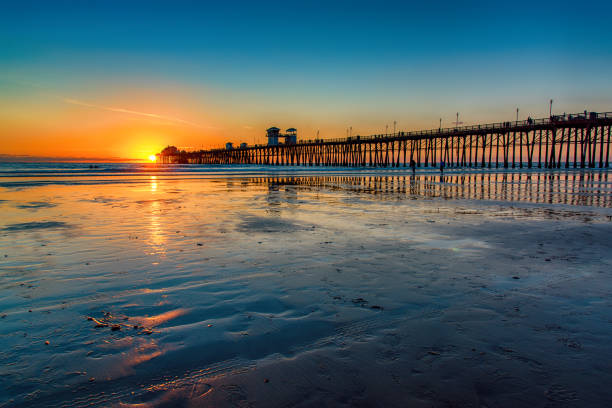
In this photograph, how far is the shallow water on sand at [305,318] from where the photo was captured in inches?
90.2

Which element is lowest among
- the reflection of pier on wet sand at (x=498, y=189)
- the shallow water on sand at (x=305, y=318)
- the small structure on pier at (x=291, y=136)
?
the shallow water on sand at (x=305, y=318)

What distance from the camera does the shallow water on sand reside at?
2.29 metres

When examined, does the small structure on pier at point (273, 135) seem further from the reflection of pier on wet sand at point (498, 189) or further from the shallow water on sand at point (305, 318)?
the shallow water on sand at point (305, 318)

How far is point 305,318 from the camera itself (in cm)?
331

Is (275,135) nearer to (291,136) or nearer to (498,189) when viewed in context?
(291,136)

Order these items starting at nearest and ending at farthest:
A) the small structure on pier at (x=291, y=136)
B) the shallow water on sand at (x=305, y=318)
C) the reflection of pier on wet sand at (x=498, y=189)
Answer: the shallow water on sand at (x=305, y=318), the reflection of pier on wet sand at (x=498, y=189), the small structure on pier at (x=291, y=136)

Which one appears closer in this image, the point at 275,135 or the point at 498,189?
the point at 498,189

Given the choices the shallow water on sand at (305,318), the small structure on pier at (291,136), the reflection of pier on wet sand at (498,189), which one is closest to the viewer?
the shallow water on sand at (305,318)

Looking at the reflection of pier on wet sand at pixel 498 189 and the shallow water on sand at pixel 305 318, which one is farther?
the reflection of pier on wet sand at pixel 498 189

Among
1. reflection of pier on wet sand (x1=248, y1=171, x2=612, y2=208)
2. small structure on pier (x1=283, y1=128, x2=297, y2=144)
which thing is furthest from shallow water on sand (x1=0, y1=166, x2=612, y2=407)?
small structure on pier (x1=283, y1=128, x2=297, y2=144)

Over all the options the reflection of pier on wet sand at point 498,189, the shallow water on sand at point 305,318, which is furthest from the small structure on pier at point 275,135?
the shallow water on sand at point 305,318

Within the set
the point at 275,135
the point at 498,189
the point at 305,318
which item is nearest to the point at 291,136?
the point at 275,135

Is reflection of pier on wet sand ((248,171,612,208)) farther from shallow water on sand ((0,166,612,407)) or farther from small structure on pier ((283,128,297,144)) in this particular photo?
small structure on pier ((283,128,297,144))

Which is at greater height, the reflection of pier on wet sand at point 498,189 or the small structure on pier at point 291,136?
the small structure on pier at point 291,136
